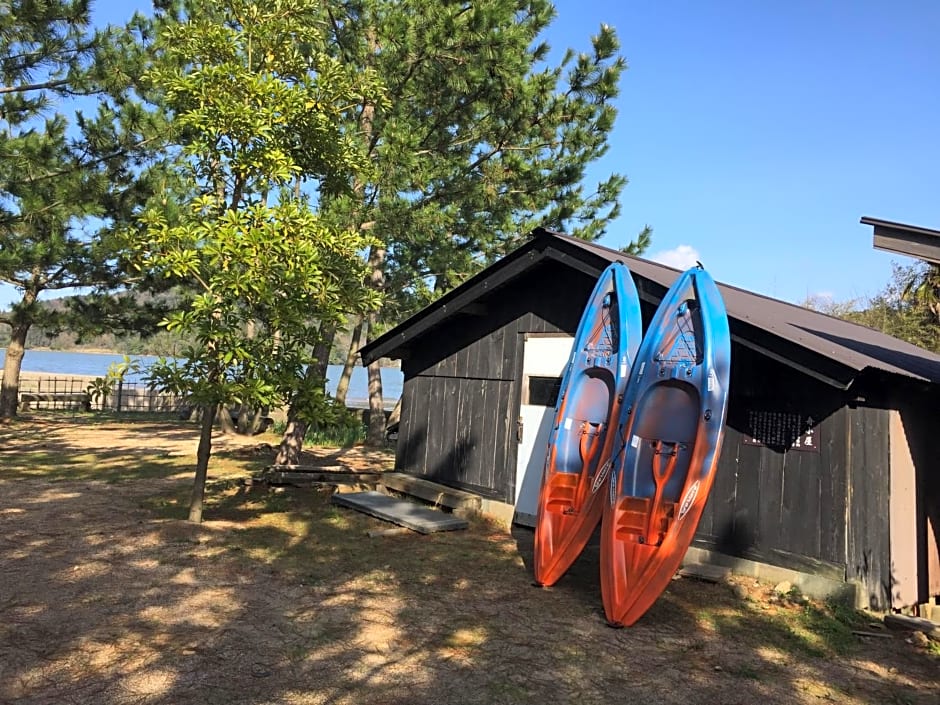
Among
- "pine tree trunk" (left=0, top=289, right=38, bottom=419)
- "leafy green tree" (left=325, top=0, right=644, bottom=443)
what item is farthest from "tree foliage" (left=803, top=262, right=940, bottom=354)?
"pine tree trunk" (left=0, top=289, right=38, bottom=419)

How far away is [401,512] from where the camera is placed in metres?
9.13

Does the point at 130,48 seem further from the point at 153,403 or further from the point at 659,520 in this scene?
the point at 153,403

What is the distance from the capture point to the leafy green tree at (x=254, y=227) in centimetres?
749

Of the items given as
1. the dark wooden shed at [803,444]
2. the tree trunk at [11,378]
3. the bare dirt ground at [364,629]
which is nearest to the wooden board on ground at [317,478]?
the bare dirt ground at [364,629]

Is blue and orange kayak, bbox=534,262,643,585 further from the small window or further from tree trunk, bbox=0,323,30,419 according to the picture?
tree trunk, bbox=0,323,30,419

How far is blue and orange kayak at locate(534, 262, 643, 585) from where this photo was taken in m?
6.68

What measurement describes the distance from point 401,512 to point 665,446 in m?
4.25

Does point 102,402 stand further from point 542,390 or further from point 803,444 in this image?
point 803,444

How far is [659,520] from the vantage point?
5949 mm

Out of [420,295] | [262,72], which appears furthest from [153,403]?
[262,72]

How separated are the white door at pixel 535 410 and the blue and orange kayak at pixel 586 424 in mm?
1159

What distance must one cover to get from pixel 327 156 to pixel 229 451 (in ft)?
32.2

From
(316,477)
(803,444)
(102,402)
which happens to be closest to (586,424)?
(803,444)

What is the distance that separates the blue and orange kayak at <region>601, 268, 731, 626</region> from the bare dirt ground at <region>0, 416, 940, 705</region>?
46 centimetres
